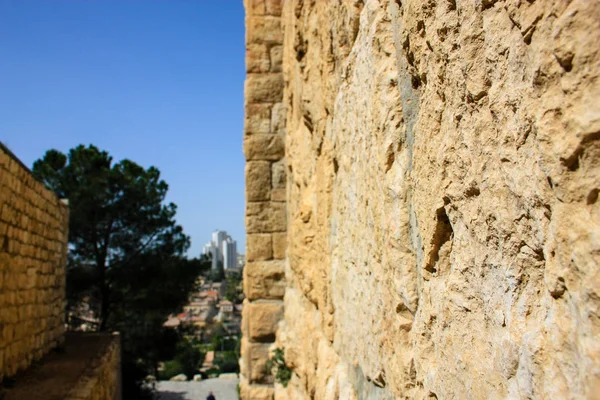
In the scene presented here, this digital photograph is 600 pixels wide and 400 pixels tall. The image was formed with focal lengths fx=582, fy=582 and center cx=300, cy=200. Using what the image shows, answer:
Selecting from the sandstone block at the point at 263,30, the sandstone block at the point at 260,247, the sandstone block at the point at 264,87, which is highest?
the sandstone block at the point at 263,30

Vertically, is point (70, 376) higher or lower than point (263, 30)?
lower

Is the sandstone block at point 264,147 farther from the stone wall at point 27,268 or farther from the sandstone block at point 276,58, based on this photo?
the stone wall at point 27,268

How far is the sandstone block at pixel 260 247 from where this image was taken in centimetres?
505

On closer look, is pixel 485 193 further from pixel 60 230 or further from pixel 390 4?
pixel 60 230

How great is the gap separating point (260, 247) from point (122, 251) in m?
12.5

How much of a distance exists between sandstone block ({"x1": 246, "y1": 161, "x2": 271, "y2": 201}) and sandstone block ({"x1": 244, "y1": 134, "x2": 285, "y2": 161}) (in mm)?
101

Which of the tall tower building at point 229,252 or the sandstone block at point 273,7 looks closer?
the sandstone block at point 273,7

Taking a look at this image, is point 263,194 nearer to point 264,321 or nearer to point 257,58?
point 264,321

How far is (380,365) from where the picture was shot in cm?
176

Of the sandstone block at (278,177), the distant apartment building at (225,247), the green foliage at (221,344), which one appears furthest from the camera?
the distant apartment building at (225,247)

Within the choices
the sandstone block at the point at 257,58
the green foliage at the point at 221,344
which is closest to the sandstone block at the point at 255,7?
the sandstone block at the point at 257,58

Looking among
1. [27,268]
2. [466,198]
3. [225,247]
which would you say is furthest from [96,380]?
[225,247]

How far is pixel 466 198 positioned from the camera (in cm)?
110

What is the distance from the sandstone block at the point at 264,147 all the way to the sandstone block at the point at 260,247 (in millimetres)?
698
